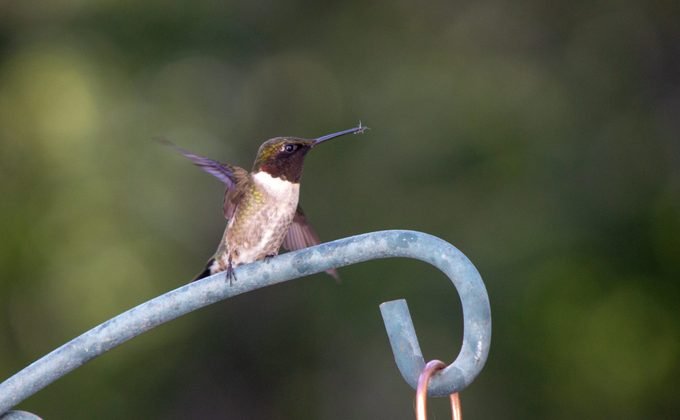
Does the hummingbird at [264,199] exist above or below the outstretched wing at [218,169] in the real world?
below

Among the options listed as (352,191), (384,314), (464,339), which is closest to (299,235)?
(384,314)

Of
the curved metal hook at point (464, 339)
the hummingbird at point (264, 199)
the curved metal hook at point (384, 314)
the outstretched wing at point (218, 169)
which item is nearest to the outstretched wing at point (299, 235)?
the hummingbird at point (264, 199)

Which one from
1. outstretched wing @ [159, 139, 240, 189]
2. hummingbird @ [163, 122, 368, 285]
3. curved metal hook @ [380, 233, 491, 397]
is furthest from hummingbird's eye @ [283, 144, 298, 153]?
curved metal hook @ [380, 233, 491, 397]

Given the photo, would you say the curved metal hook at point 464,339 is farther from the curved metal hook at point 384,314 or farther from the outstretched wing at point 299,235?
the outstretched wing at point 299,235

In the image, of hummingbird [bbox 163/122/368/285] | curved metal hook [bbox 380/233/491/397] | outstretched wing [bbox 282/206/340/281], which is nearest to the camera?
curved metal hook [bbox 380/233/491/397]

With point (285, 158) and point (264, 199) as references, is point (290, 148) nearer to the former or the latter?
point (285, 158)

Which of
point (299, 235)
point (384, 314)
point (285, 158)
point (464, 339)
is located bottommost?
point (464, 339)

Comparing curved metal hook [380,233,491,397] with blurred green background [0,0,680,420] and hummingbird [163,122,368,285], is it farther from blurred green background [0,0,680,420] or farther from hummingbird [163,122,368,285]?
blurred green background [0,0,680,420]
